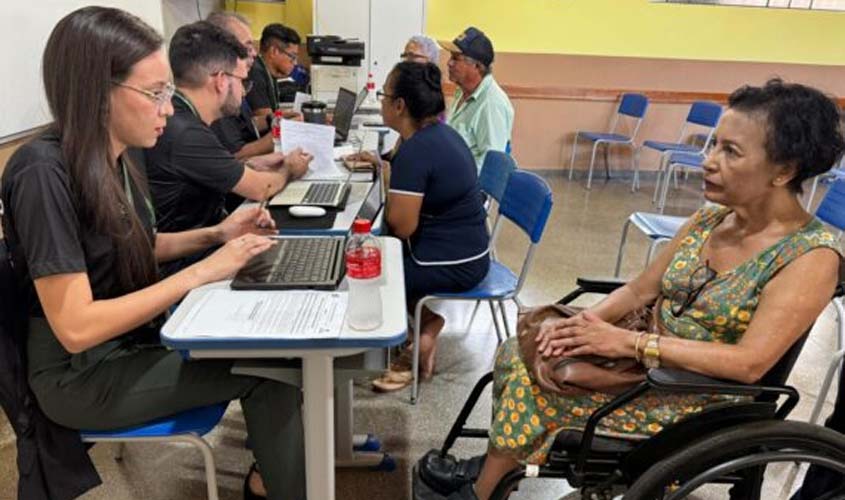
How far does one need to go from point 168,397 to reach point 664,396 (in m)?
1.07

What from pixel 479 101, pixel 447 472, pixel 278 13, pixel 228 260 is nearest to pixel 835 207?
pixel 479 101

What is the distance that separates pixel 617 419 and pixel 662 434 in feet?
0.39

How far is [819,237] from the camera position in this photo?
1146mm

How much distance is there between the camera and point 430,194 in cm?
197

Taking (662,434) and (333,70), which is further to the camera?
(333,70)

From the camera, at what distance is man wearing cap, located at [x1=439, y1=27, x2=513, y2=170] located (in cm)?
293

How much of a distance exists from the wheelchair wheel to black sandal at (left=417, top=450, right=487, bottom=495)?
0.55 m

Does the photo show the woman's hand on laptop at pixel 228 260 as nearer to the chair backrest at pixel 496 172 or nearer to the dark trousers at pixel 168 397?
the dark trousers at pixel 168 397

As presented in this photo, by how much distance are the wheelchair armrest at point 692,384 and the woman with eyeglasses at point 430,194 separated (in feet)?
3.32

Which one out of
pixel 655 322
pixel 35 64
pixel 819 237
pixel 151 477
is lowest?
pixel 151 477

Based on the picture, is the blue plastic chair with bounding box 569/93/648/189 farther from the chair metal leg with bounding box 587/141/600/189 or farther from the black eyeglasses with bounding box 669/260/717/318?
the black eyeglasses with bounding box 669/260/717/318

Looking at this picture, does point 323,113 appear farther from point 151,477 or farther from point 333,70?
point 151,477

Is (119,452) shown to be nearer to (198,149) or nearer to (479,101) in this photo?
(198,149)

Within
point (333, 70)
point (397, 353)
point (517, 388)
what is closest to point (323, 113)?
point (333, 70)
